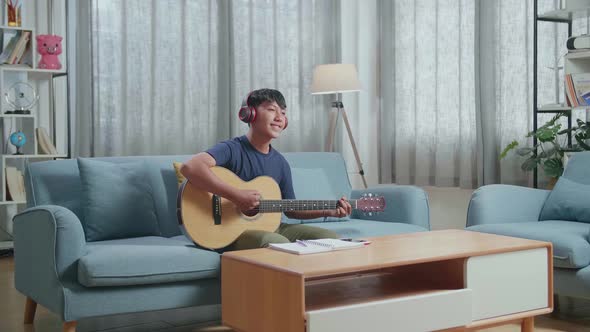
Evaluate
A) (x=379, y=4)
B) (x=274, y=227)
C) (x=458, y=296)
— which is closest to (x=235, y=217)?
(x=274, y=227)

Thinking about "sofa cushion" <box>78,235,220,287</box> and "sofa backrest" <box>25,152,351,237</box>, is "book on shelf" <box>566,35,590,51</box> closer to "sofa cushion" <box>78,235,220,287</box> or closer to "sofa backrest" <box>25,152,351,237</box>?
"sofa backrest" <box>25,152,351,237</box>

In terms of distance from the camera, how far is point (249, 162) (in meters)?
3.08

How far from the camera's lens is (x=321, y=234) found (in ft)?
9.78

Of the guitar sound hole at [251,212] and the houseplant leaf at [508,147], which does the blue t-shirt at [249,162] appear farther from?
the houseplant leaf at [508,147]

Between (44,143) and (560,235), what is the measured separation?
133 inches

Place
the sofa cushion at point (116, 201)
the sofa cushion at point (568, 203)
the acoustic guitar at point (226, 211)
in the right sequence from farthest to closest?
the sofa cushion at point (568, 203) < the sofa cushion at point (116, 201) < the acoustic guitar at point (226, 211)

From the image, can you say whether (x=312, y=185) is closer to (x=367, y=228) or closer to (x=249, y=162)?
(x=367, y=228)

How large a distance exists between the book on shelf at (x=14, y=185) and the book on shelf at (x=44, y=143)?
0.71 ft

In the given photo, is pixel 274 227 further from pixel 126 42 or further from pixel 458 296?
pixel 126 42

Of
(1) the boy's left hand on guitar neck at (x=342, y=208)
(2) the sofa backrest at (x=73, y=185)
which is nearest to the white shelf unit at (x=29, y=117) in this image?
(2) the sofa backrest at (x=73, y=185)

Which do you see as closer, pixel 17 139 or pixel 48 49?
pixel 17 139

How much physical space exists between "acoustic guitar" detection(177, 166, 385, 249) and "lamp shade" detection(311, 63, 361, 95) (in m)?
2.30

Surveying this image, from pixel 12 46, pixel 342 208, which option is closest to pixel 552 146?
pixel 342 208

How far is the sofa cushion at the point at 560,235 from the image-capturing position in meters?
2.96
